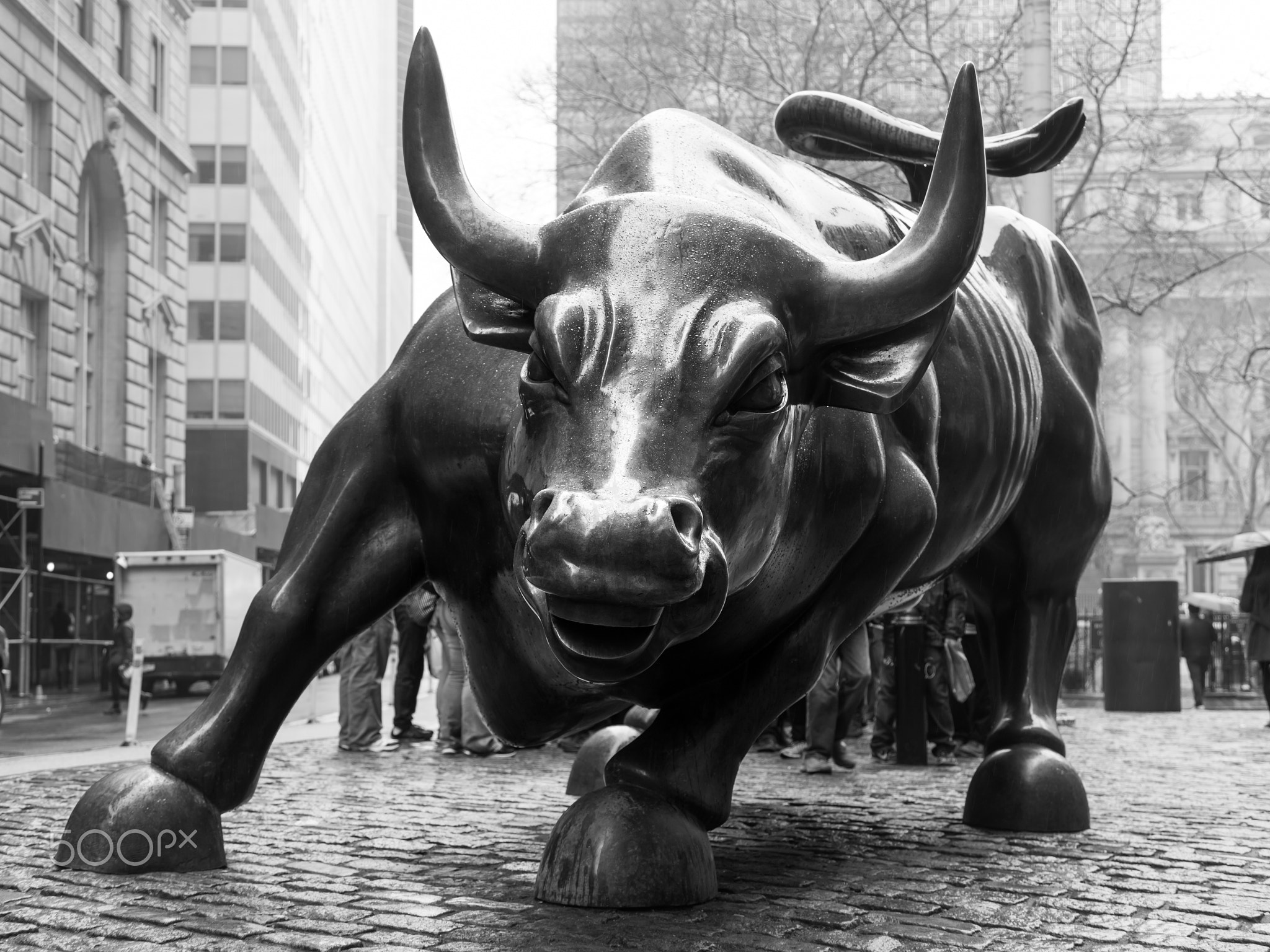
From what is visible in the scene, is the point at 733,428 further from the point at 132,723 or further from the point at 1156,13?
the point at 1156,13

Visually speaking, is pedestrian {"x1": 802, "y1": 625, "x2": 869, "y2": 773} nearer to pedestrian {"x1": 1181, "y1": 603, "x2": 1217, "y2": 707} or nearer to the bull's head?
the bull's head

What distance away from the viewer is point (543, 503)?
300cm

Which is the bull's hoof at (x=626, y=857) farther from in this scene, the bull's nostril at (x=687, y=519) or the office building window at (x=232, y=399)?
the office building window at (x=232, y=399)

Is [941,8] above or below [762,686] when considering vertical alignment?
above

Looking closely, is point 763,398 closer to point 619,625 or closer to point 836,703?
point 619,625

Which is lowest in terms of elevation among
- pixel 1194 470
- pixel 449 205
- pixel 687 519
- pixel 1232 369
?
pixel 687 519

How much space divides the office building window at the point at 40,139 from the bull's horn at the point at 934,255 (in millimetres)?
25099

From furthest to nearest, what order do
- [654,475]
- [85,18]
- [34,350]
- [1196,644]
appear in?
[85,18] < [34,350] < [1196,644] < [654,475]

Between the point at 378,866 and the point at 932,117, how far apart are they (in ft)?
63.5

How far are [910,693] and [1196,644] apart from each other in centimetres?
1268

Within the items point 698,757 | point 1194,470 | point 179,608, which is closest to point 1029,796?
point 698,757

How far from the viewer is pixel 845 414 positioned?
4.00 meters

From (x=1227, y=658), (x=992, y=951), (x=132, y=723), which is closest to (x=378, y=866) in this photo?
(x=992, y=951)

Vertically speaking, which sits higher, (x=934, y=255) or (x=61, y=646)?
(x=934, y=255)
